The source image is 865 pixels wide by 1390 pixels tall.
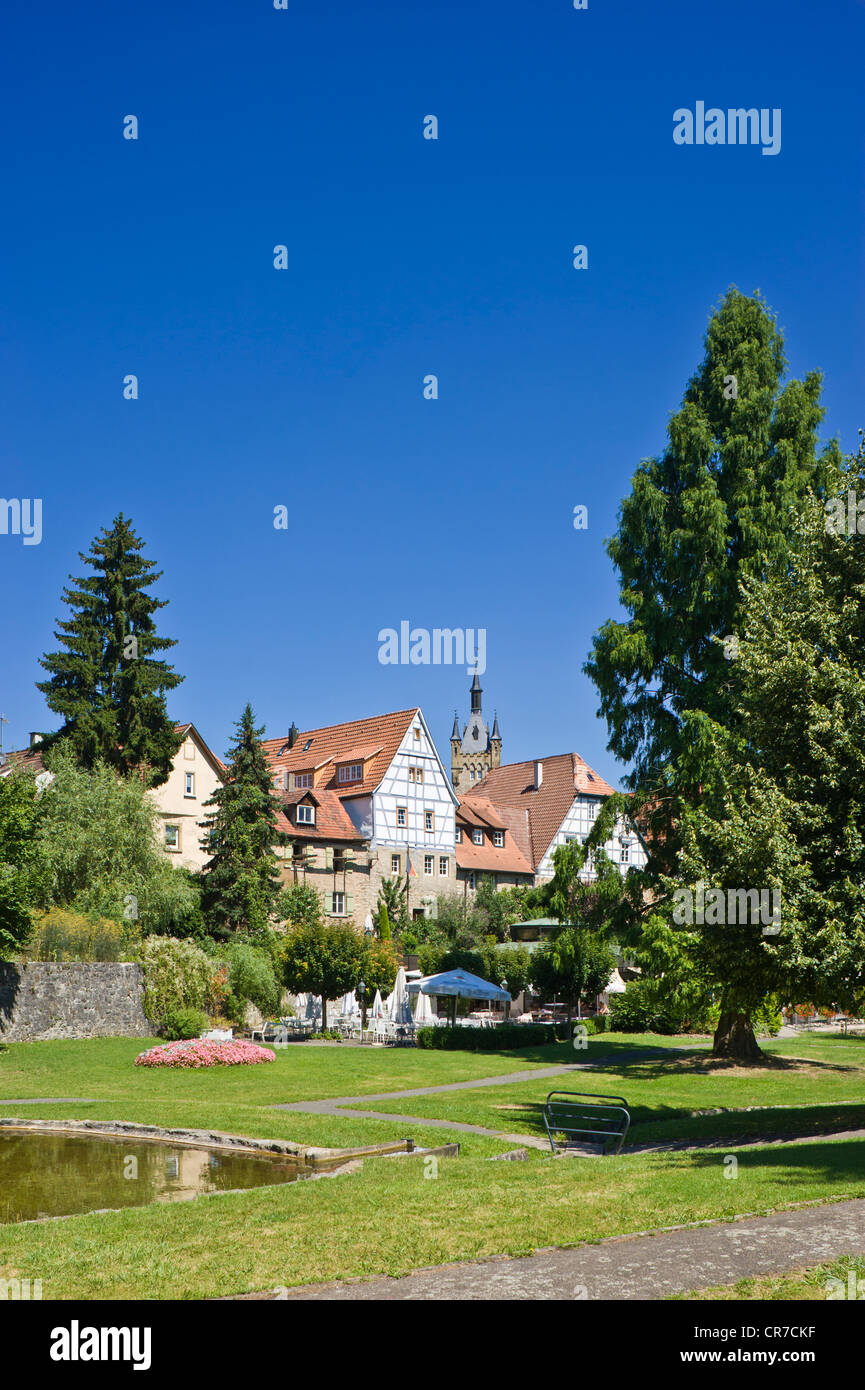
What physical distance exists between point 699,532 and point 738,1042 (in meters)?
12.9

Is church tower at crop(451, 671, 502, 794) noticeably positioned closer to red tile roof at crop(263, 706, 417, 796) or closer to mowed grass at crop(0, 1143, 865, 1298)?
red tile roof at crop(263, 706, 417, 796)

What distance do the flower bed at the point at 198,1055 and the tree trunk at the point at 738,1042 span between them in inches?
460

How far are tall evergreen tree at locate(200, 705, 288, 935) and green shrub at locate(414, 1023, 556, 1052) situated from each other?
1122 centimetres

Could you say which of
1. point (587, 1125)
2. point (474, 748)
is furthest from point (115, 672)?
point (474, 748)

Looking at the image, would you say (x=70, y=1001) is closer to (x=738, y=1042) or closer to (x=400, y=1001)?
(x=400, y=1001)

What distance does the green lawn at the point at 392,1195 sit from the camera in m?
8.59

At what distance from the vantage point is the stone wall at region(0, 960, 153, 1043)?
106 ft

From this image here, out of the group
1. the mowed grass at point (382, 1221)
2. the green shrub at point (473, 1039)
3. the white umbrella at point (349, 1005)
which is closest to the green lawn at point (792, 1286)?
the mowed grass at point (382, 1221)

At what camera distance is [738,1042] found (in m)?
28.8

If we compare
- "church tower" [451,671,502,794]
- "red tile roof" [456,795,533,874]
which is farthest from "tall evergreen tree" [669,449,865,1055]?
"church tower" [451,671,502,794]

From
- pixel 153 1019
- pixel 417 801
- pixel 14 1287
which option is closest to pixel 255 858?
pixel 153 1019

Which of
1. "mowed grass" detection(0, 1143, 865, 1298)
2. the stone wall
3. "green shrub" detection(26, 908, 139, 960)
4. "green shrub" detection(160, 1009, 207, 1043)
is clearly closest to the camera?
"mowed grass" detection(0, 1143, 865, 1298)

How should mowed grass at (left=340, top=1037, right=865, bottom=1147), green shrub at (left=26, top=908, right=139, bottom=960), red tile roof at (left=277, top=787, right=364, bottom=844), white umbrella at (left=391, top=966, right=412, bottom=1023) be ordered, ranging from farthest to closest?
red tile roof at (left=277, top=787, right=364, bottom=844) → white umbrella at (left=391, top=966, right=412, bottom=1023) → green shrub at (left=26, top=908, right=139, bottom=960) → mowed grass at (left=340, top=1037, right=865, bottom=1147)
